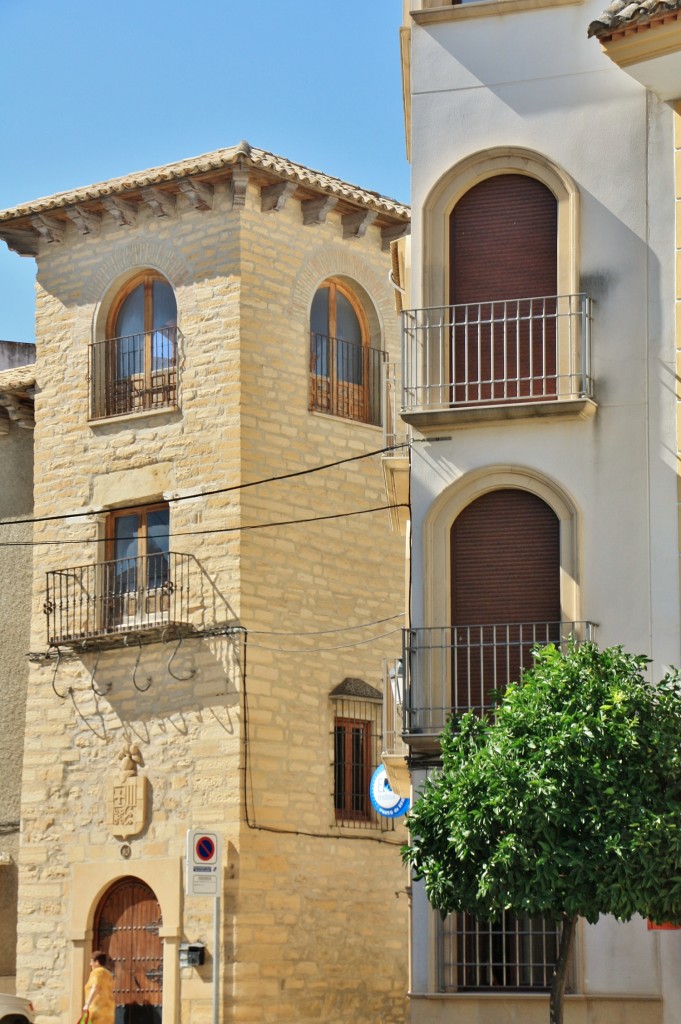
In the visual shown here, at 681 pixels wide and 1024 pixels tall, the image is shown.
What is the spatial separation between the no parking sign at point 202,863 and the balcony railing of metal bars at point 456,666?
2443 mm

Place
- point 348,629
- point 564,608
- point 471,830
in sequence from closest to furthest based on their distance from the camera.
Result: point 471,830 → point 564,608 → point 348,629

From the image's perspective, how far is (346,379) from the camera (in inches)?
1083

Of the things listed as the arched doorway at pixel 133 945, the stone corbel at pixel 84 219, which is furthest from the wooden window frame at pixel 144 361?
the arched doorway at pixel 133 945

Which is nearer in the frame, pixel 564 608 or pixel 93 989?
pixel 564 608

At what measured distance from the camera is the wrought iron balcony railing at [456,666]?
18.0 m

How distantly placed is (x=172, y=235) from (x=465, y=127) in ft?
28.0

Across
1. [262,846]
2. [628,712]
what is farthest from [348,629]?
[628,712]

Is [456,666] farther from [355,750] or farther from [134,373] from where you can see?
[134,373]

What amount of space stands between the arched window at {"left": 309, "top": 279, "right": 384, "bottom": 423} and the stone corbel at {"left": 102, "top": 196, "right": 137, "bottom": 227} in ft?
9.15

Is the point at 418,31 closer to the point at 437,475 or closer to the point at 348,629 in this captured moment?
the point at 437,475

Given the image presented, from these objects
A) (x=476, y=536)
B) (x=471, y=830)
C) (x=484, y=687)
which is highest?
(x=476, y=536)

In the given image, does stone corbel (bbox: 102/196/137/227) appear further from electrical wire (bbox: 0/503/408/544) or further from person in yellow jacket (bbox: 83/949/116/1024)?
person in yellow jacket (bbox: 83/949/116/1024)

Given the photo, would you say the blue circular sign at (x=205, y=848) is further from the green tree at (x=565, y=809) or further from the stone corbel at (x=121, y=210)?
the stone corbel at (x=121, y=210)

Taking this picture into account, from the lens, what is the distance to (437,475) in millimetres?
18484
